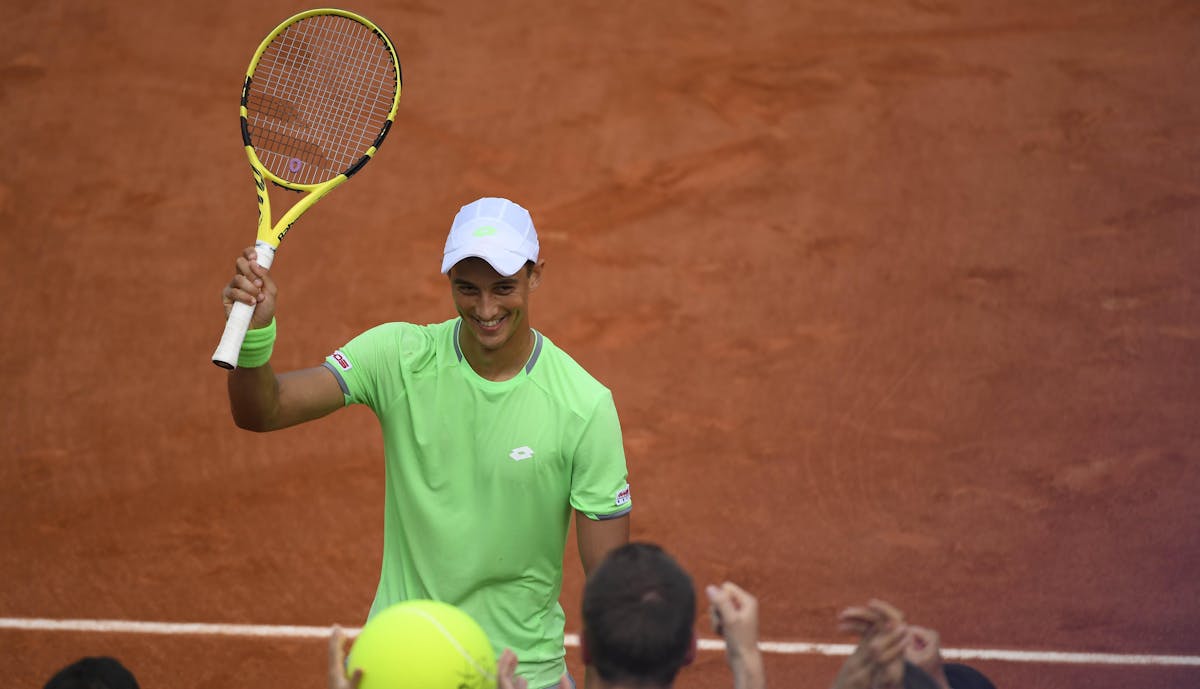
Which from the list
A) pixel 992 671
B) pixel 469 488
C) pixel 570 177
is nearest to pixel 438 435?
pixel 469 488

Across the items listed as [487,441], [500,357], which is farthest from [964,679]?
[500,357]

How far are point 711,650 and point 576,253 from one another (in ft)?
11.7

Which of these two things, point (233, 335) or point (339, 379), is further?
point (339, 379)

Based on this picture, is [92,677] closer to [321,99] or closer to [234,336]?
[234,336]

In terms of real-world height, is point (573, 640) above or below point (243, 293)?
below

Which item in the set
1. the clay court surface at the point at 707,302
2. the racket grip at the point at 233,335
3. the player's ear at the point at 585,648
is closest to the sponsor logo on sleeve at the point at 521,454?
the racket grip at the point at 233,335

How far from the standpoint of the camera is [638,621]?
314 cm

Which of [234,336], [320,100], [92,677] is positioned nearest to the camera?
[92,677]

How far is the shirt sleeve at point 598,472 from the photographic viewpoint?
421 cm

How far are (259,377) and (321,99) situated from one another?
4238 millimetres

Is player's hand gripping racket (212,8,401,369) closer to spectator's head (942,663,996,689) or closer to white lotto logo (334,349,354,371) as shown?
white lotto logo (334,349,354,371)

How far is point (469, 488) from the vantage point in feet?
14.1

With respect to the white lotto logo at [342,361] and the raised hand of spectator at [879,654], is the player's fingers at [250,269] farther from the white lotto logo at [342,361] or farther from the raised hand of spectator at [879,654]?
the raised hand of spectator at [879,654]

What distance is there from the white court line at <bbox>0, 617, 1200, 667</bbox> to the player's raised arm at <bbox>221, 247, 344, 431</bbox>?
116 inches
